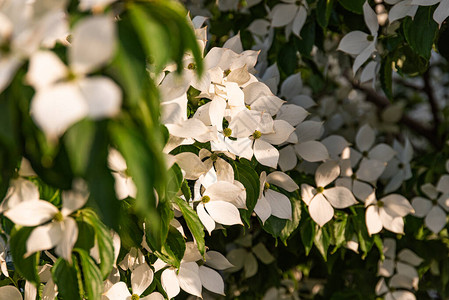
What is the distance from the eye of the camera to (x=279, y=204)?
0.74 metres

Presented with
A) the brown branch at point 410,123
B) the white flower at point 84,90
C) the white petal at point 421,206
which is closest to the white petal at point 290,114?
the white petal at point 421,206

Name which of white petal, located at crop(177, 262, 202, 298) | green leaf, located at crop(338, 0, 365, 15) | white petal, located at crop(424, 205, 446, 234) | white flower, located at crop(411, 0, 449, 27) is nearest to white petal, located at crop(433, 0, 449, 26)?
white flower, located at crop(411, 0, 449, 27)

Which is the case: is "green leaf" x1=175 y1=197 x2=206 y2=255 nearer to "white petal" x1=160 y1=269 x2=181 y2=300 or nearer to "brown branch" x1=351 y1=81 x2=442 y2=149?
"white petal" x1=160 y1=269 x2=181 y2=300

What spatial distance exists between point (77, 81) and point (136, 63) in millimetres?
33

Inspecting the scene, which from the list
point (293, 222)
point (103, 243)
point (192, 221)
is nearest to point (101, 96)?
point (103, 243)

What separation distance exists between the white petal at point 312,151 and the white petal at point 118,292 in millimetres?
367

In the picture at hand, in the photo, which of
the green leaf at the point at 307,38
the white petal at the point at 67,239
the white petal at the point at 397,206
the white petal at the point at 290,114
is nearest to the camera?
the white petal at the point at 67,239

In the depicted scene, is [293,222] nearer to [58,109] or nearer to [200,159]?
[200,159]

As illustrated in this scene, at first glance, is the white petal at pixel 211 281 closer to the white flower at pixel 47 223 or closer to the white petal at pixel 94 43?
the white flower at pixel 47 223

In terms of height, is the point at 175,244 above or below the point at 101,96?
below

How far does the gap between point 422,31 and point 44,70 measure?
25.9 inches

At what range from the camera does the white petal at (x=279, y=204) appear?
737 millimetres

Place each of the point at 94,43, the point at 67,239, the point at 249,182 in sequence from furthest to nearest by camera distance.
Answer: the point at 249,182 → the point at 67,239 → the point at 94,43

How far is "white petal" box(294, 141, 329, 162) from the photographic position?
85 centimetres
